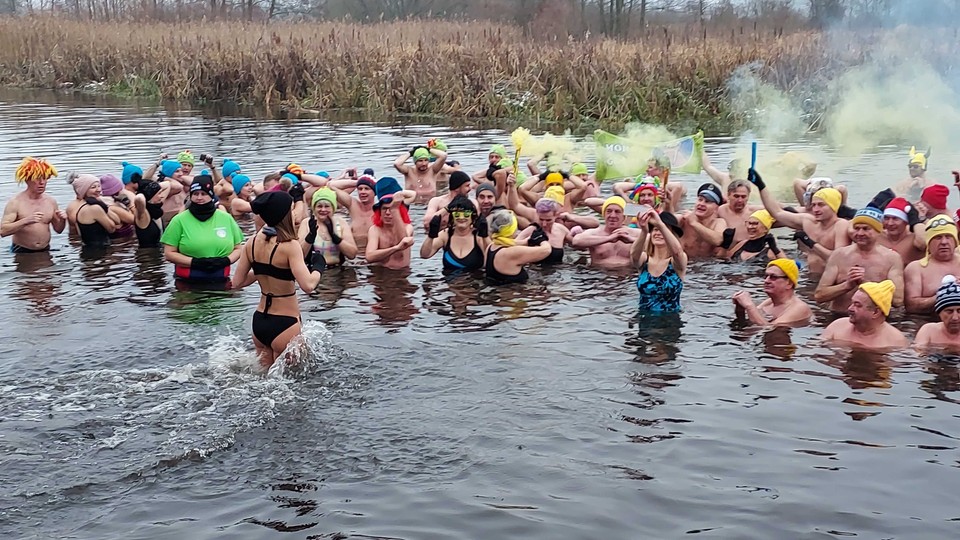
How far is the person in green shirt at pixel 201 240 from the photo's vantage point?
9516 mm

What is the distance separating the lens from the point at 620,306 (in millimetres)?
9141

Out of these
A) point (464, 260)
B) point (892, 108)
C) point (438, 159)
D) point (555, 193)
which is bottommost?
point (464, 260)

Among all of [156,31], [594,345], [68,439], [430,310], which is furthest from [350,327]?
[156,31]

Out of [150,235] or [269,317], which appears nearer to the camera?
[269,317]

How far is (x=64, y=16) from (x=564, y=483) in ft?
121

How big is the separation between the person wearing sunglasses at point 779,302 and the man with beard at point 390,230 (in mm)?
3590

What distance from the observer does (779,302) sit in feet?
27.8

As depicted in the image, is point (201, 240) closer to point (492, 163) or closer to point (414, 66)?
point (492, 163)

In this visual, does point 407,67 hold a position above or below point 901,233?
above

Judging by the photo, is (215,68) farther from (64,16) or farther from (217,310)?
(217,310)

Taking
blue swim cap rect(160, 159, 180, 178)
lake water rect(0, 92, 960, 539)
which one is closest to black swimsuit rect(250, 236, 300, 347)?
lake water rect(0, 92, 960, 539)

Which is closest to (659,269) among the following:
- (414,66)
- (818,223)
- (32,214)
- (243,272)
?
(818,223)

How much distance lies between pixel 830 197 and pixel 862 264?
1.44m

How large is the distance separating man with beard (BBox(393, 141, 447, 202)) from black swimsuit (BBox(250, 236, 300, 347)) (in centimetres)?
717
